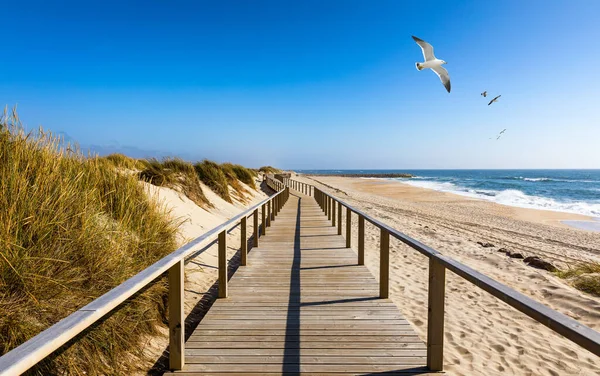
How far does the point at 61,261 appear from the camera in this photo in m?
2.41

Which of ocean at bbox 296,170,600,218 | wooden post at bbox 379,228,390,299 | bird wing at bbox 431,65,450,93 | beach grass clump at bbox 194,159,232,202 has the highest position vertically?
bird wing at bbox 431,65,450,93

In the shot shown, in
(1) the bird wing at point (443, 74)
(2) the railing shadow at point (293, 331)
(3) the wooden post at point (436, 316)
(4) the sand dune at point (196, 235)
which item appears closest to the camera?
(3) the wooden post at point (436, 316)

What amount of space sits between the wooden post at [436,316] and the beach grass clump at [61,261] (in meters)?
2.22

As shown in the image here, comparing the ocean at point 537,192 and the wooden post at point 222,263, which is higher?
the wooden post at point 222,263

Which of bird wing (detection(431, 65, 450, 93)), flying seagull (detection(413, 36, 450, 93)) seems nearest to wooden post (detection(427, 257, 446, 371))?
flying seagull (detection(413, 36, 450, 93))

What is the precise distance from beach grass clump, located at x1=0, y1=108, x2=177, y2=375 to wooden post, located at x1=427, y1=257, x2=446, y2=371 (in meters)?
2.22

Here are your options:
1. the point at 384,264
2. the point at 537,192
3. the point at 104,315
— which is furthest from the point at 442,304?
the point at 537,192

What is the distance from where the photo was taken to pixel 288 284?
4273 mm

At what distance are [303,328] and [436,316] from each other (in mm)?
1246

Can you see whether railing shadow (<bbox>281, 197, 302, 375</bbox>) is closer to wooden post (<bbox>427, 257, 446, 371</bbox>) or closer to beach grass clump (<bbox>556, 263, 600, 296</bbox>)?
wooden post (<bbox>427, 257, 446, 371</bbox>)

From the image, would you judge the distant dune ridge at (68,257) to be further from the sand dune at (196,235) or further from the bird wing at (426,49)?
the bird wing at (426,49)

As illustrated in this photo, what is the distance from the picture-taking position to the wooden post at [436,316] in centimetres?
231

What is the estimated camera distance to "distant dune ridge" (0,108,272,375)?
2.13m

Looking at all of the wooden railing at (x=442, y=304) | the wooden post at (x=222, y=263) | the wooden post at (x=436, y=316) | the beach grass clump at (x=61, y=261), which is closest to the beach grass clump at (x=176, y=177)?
the beach grass clump at (x=61, y=261)
